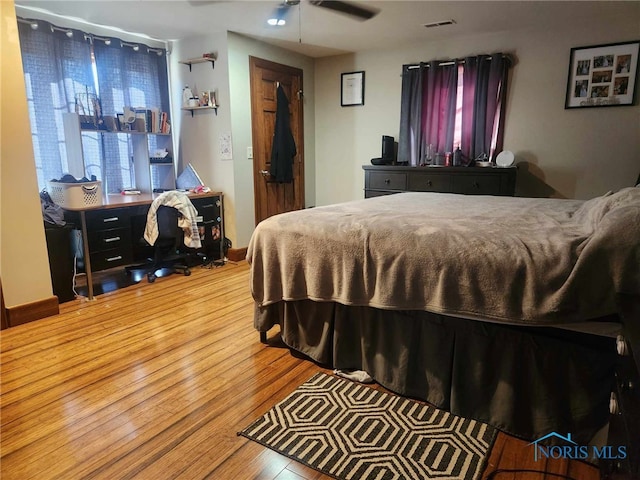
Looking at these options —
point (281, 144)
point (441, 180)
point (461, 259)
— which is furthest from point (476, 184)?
point (461, 259)

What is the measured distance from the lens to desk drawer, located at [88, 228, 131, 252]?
3.36 m

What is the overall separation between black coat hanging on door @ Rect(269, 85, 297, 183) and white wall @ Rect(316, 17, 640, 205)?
43.0 inches

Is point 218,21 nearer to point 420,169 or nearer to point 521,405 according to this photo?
point 420,169

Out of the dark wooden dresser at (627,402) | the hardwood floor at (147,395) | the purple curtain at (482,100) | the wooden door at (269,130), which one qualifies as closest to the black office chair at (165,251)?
the hardwood floor at (147,395)

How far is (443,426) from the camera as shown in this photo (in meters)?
1.73

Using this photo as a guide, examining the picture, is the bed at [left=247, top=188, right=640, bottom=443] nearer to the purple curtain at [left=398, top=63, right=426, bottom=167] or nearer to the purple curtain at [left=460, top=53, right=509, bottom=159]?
the purple curtain at [left=460, top=53, right=509, bottom=159]

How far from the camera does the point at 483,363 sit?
5.67 feet

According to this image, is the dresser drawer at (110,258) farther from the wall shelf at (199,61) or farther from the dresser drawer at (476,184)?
the dresser drawer at (476,184)

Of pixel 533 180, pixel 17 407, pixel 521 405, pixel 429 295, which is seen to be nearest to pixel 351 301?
pixel 429 295

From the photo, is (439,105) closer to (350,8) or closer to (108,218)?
(350,8)

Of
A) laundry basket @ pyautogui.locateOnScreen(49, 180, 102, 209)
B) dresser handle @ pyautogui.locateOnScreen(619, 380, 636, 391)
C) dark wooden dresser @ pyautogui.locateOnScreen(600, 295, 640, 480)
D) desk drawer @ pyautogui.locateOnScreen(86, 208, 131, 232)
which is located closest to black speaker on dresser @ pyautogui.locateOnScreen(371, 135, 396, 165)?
desk drawer @ pyautogui.locateOnScreen(86, 208, 131, 232)

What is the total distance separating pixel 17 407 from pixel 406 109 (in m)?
4.33

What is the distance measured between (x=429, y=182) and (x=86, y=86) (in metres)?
3.54

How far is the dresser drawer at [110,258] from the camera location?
3.37 metres
